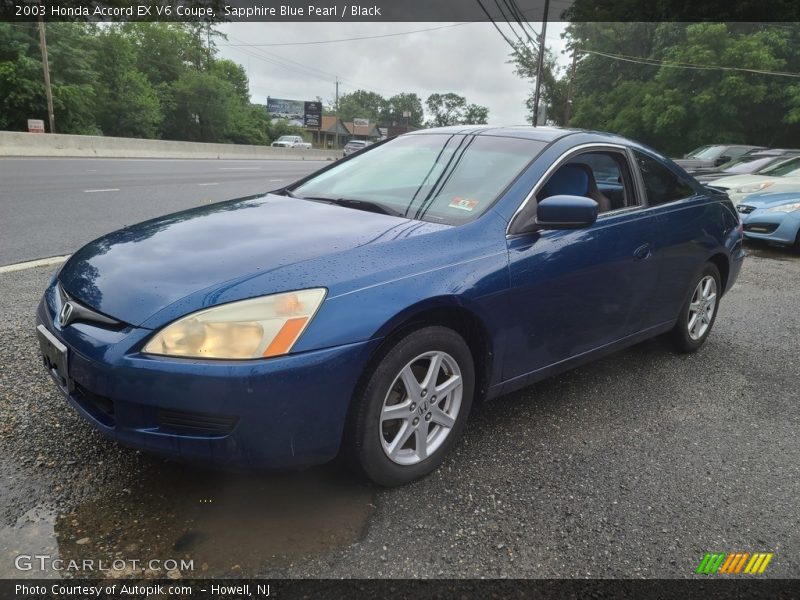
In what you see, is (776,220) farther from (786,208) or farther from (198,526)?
(198,526)

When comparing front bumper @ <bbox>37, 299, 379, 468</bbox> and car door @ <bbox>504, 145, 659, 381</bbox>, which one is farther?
car door @ <bbox>504, 145, 659, 381</bbox>

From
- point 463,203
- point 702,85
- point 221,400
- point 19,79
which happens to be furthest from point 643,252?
point 19,79

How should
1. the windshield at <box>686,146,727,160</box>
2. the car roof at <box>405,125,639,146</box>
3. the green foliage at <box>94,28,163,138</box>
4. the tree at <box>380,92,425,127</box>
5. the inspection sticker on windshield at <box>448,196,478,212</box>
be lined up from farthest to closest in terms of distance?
the tree at <box>380,92,425,127</box> < the green foliage at <box>94,28,163,138</box> < the windshield at <box>686,146,727,160</box> < the car roof at <box>405,125,639,146</box> < the inspection sticker on windshield at <box>448,196,478,212</box>

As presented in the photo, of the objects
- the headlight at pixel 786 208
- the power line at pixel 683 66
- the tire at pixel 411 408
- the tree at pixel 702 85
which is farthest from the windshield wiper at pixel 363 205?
the power line at pixel 683 66

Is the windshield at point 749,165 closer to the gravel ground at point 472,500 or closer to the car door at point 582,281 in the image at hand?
the car door at point 582,281

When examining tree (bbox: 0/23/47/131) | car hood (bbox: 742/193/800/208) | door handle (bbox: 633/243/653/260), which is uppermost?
tree (bbox: 0/23/47/131)

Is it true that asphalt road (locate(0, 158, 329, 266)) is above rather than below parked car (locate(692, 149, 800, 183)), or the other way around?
below

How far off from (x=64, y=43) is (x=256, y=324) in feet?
127

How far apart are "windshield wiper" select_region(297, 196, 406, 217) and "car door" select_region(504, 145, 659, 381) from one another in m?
0.60

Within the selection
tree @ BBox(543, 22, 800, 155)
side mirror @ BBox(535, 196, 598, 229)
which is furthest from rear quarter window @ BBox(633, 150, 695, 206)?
tree @ BBox(543, 22, 800, 155)

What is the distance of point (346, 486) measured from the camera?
2498mm

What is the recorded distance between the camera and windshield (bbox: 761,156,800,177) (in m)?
10.2

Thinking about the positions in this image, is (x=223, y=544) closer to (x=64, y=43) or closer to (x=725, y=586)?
(x=725, y=586)

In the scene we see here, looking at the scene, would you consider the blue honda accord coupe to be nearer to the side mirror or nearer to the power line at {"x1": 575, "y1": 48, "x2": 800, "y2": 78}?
the side mirror
